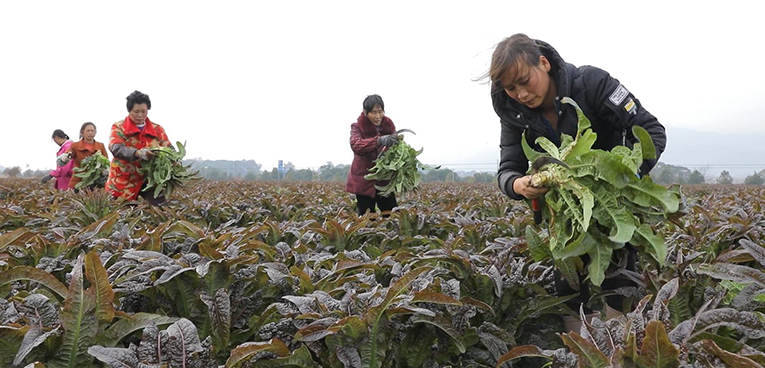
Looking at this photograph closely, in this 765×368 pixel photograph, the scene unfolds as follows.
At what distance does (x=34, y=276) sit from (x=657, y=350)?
165 centimetres

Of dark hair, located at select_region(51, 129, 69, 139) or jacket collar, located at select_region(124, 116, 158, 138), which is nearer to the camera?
jacket collar, located at select_region(124, 116, 158, 138)

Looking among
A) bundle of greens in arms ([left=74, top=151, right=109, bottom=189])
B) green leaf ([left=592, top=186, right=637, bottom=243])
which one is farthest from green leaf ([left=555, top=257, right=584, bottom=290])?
bundle of greens in arms ([left=74, top=151, right=109, bottom=189])

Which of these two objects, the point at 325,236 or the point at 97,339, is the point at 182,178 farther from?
the point at 97,339

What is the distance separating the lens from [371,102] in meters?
5.19

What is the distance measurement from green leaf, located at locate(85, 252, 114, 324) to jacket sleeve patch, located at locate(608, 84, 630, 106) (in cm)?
195

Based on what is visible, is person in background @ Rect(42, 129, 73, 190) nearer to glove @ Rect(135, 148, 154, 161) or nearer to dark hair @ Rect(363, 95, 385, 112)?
glove @ Rect(135, 148, 154, 161)

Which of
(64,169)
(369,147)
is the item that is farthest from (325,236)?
(64,169)

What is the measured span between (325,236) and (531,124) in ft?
4.02

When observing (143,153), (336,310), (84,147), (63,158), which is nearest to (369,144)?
(143,153)

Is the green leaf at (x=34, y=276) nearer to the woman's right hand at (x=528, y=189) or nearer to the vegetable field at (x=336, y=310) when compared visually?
the vegetable field at (x=336, y=310)

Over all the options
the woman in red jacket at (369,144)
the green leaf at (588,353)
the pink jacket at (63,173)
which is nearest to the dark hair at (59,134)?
the pink jacket at (63,173)

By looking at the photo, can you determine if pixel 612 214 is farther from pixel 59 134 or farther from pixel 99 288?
pixel 59 134

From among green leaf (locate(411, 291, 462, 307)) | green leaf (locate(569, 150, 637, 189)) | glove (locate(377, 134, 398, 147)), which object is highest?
glove (locate(377, 134, 398, 147))

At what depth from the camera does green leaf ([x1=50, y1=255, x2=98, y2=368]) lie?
137cm
